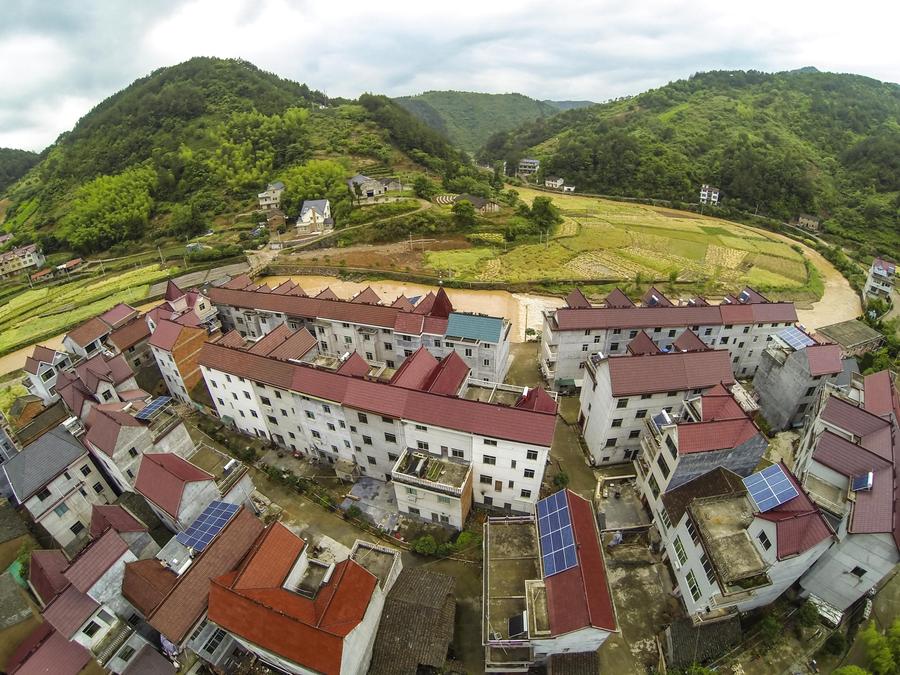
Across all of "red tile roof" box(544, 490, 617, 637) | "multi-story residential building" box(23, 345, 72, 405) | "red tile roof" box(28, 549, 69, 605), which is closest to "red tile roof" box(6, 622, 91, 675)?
"red tile roof" box(28, 549, 69, 605)

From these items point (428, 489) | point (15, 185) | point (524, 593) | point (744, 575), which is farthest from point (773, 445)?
point (15, 185)

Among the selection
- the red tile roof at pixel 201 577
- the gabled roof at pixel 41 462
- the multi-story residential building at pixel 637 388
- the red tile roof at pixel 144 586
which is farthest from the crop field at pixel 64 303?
the multi-story residential building at pixel 637 388

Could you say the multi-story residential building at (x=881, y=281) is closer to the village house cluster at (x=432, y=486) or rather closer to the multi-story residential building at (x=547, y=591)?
the village house cluster at (x=432, y=486)

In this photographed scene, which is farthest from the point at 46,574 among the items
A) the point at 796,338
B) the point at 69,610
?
the point at 796,338

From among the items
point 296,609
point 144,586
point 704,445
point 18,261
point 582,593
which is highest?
point 18,261

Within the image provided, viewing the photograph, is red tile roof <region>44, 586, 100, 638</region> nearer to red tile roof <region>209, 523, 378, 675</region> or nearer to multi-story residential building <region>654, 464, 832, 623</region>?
red tile roof <region>209, 523, 378, 675</region>

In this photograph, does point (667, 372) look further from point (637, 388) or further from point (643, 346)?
point (643, 346)
